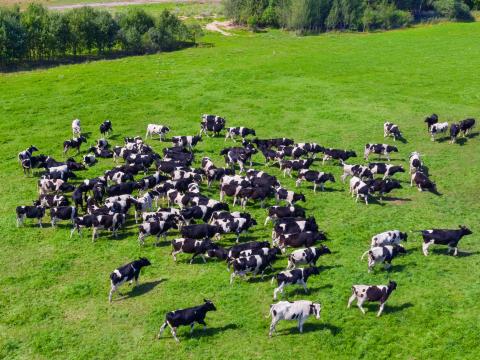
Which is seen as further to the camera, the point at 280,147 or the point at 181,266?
the point at 280,147

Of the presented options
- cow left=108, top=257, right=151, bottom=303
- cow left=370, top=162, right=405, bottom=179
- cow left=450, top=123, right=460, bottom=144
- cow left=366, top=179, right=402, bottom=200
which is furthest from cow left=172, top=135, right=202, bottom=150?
cow left=450, top=123, right=460, bottom=144

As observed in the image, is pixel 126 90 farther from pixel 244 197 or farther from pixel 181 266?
pixel 181 266

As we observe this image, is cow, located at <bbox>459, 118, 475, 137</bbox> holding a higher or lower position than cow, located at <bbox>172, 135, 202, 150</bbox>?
higher

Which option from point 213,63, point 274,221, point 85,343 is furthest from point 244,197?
point 213,63

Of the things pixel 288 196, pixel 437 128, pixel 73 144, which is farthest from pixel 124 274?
pixel 437 128

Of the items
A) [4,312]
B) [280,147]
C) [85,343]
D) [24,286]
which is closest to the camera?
[85,343]

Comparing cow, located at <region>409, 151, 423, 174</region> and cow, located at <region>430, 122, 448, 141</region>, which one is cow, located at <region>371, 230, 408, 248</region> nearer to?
cow, located at <region>409, 151, 423, 174</region>

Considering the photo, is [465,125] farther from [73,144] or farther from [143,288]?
[73,144]
